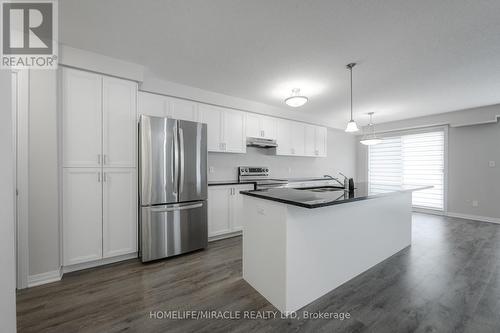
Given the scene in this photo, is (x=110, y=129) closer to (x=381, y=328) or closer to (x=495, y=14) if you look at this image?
(x=381, y=328)

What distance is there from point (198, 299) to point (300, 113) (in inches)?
175

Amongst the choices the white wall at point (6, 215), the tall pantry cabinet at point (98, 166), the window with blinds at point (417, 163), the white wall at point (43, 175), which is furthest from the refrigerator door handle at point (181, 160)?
the window with blinds at point (417, 163)

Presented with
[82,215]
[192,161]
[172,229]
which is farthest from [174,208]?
[82,215]

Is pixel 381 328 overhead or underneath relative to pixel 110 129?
underneath

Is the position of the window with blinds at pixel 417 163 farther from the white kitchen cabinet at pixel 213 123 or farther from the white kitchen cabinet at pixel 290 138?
the white kitchen cabinet at pixel 213 123

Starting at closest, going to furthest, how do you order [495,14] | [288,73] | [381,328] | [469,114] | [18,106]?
1. [381,328]
2. [495,14]
3. [18,106]
4. [288,73]
5. [469,114]

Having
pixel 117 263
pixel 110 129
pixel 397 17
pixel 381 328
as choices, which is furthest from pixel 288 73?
pixel 117 263

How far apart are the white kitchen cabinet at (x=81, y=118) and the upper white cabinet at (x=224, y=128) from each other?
4.98ft

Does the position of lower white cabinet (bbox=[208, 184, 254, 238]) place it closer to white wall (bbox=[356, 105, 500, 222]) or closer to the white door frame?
the white door frame

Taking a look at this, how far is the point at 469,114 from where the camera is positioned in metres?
4.53

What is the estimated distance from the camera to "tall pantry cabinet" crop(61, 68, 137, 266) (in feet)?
7.54

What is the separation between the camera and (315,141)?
5402 millimetres

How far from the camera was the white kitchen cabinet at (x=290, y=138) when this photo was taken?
4648 mm

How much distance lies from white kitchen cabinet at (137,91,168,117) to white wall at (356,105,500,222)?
20.4ft
